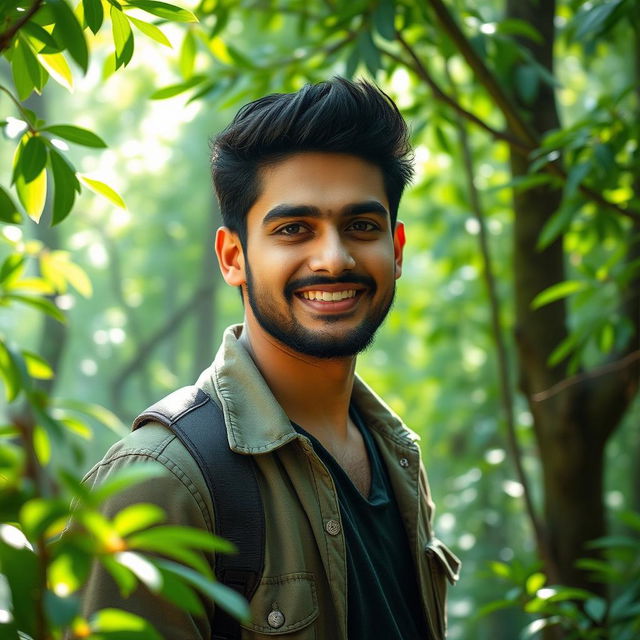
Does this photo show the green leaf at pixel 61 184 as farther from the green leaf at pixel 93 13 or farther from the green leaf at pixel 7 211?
the green leaf at pixel 93 13

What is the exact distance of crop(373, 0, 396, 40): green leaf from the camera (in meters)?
2.80

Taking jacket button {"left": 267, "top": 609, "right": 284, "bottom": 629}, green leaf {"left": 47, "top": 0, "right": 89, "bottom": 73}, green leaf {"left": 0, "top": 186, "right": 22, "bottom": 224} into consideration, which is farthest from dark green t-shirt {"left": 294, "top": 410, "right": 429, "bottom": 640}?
green leaf {"left": 47, "top": 0, "right": 89, "bottom": 73}

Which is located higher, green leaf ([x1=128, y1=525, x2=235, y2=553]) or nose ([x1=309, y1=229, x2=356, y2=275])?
nose ([x1=309, y1=229, x2=356, y2=275])

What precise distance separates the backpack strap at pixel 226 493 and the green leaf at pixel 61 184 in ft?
1.89

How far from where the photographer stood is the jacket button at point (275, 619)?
1.87m

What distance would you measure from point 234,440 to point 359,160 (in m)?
0.84

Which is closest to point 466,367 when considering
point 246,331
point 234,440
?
point 246,331

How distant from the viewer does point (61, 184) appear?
4.99 feet

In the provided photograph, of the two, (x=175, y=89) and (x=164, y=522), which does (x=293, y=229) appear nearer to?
(x=164, y=522)

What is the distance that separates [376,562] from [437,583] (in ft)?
1.03

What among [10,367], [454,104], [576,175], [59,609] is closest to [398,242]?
[576,175]

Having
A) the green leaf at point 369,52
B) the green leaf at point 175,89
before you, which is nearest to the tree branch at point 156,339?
the green leaf at point 175,89

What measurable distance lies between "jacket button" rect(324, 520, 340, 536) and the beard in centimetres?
44

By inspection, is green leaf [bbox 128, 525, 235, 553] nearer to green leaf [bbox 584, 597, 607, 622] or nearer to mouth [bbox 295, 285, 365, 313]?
mouth [bbox 295, 285, 365, 313]
